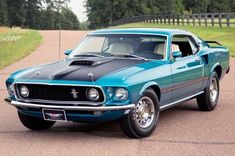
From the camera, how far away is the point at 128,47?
7852 mm

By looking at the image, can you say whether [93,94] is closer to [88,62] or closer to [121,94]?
[121,94]

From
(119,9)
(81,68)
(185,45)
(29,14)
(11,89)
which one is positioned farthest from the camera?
(29,14)

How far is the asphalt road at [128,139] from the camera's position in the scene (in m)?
6.32

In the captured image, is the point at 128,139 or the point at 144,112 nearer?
the point at 128,139

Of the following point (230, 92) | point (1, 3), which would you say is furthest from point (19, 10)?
point (230, 92)

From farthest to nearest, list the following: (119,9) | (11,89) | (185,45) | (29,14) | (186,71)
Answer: (29,14) < (119,9) < (185,45) < (186,71) < (11,89)

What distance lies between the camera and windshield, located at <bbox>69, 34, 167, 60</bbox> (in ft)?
25.4

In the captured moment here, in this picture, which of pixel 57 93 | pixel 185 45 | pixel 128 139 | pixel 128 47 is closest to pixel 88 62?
pixel 57 93

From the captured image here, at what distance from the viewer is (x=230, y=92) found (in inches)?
448

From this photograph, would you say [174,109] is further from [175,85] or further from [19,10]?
[19,10]

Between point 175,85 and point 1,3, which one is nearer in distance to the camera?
point 175,85

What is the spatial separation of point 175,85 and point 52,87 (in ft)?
6.44

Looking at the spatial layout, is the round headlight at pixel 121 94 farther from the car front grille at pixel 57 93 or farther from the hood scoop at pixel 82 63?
the hood scoop at pixel 82 63

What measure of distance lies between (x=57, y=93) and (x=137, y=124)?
1.10 m
